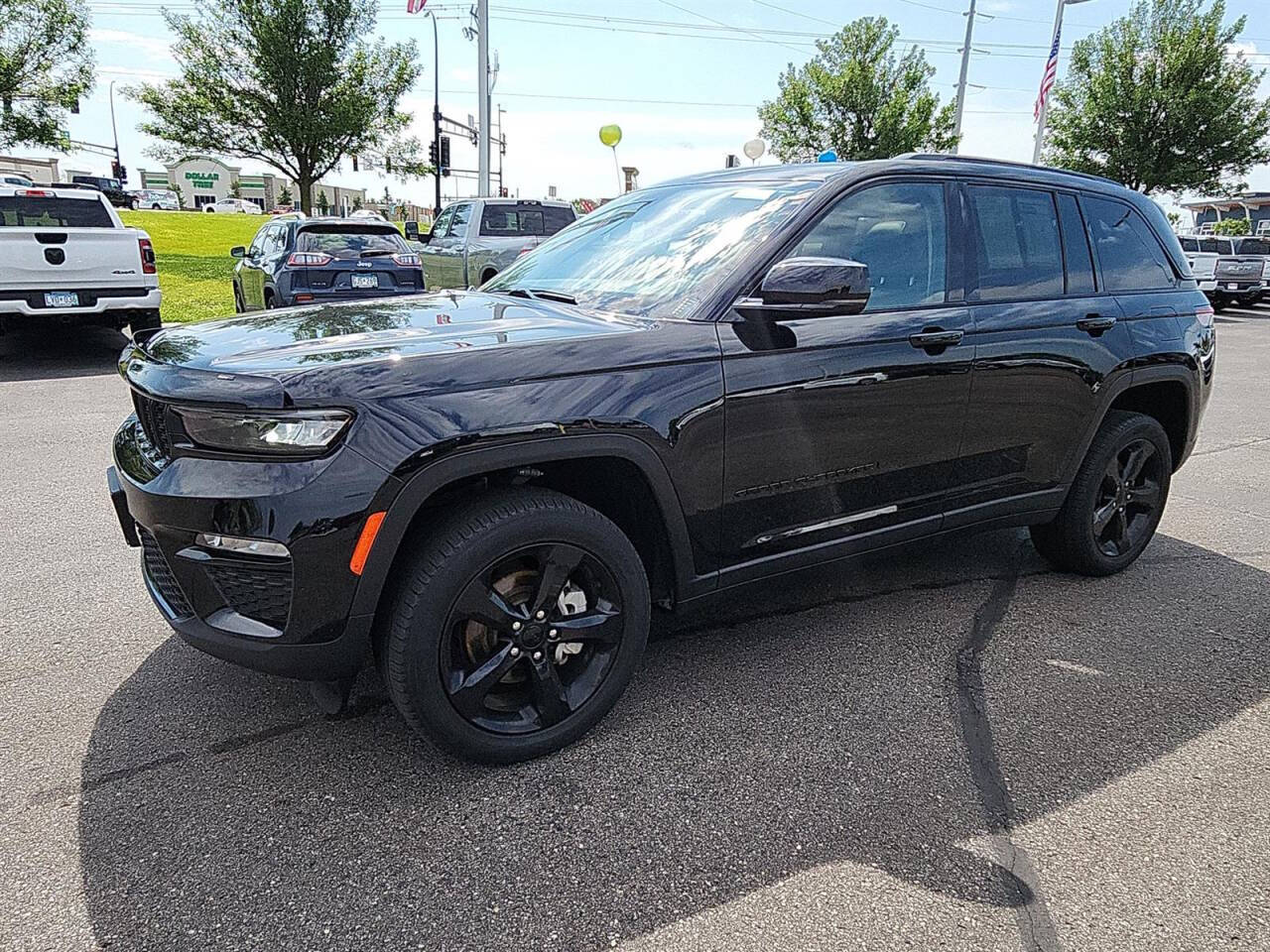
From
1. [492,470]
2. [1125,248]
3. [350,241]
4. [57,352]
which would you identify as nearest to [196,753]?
[492,470]

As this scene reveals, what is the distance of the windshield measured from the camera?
3.06 m

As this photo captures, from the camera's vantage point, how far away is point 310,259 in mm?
10859

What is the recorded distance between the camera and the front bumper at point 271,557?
88.6 inches

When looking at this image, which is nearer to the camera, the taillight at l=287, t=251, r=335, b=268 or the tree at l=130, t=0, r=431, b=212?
the taillight at l=287, t=251, r=335, b=268

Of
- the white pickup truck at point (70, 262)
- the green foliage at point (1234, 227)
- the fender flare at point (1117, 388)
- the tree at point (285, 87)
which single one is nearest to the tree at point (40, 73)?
the tree at point (285, 87)

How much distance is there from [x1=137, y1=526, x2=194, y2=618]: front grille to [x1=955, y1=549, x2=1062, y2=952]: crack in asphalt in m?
2.27

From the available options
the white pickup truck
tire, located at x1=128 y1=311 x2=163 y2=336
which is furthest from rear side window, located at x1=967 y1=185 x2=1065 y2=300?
tire, located at x1=128 y1=311 x2=163 y2=336

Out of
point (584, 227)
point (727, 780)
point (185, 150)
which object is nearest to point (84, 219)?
point (584, 227)

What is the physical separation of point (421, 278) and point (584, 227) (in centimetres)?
820

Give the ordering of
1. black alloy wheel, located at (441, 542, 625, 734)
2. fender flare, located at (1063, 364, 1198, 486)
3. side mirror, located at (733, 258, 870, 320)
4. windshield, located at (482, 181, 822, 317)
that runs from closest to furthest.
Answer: black alloy wheel, located at (441, 542, 625, 734), side mirror, located at (733, 258, 870, 320), windshield, located at (482, 181, 822, 317), fender flare, located at (1063, 364, 1198, 486)

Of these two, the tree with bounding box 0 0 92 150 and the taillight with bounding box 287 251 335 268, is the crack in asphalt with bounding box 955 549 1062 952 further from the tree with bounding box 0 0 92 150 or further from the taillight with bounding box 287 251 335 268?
the tree with bounding box 0 0 92 150

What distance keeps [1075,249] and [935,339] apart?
1136 mm

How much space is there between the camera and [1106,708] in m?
3.12

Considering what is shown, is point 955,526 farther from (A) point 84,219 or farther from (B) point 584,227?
(A) point 84,219
